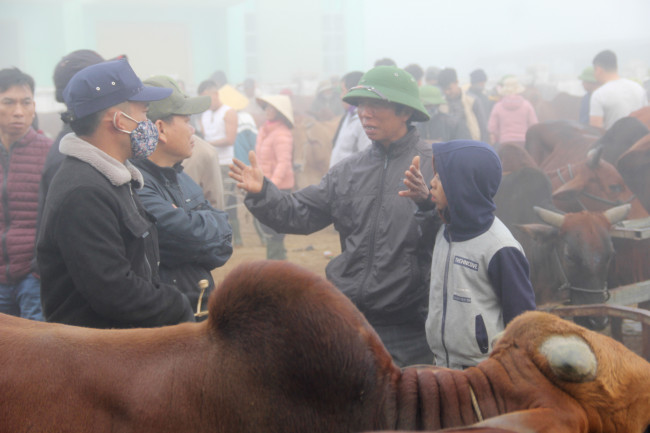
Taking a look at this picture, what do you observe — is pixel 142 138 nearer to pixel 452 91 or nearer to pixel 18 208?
pixel 18 208

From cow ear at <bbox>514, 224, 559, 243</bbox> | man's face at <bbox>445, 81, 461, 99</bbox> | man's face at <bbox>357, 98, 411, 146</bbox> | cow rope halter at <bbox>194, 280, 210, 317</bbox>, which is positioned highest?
man's face at <bbox>445, 81, 461, 99</bbox>

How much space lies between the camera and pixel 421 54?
7744 centimetres

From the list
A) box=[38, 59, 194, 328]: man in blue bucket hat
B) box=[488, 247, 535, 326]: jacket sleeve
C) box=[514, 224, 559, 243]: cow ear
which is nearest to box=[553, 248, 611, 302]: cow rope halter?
box=[514, 224, 559, 243]: cow ear

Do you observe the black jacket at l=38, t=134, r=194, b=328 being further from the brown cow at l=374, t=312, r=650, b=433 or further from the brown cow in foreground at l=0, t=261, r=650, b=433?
the brown cow at l=374, t=312, r=650, b=433

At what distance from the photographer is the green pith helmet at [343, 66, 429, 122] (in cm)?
342

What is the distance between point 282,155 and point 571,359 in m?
6.97

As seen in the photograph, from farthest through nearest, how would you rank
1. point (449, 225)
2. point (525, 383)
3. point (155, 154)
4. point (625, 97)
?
point (625, 97) < point (155, 154) < point (449, 225) < point (525, 383)

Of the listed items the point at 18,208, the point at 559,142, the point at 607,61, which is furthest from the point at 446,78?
the point at 18,208

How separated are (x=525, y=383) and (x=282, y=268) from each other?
54 centimetres

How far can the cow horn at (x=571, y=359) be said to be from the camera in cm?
125

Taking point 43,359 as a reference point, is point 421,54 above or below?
above

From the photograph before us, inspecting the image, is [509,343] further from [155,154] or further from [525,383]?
[155,154]

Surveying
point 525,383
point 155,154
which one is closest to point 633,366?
point 525,383

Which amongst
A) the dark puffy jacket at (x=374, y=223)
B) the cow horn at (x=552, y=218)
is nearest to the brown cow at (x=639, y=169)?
the cow horn at (x=552, y=218)
